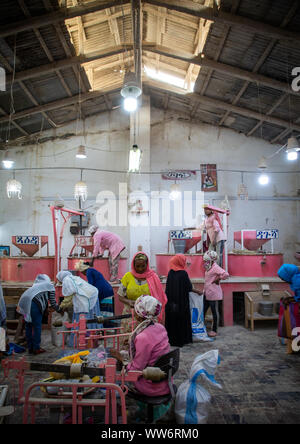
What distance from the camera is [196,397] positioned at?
247 cm

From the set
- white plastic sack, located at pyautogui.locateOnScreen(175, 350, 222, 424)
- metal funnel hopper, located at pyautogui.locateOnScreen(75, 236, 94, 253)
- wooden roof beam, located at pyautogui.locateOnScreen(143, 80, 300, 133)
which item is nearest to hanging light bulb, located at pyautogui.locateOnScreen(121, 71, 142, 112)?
metal funnel hopper, located at pyautogui.locateOnScreen(75, 236, 94, 253)

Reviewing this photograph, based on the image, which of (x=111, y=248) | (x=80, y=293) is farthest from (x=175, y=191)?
(x=80, y=293)

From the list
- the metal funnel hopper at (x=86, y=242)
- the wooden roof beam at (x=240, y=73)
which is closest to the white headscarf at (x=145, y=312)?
the metal funnel hopper at (x=86, y=242)

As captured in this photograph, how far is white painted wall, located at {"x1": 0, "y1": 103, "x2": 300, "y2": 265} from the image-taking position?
11.8 metres

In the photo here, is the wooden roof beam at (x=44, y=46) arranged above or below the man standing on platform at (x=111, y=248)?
above

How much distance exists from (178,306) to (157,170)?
8.30 meters

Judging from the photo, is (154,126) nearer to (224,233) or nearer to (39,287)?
(224,233)

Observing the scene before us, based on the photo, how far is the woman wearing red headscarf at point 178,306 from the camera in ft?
16.0

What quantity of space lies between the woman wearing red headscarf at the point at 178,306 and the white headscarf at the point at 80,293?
1344mm

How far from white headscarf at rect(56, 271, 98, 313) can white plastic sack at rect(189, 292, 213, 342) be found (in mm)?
2001

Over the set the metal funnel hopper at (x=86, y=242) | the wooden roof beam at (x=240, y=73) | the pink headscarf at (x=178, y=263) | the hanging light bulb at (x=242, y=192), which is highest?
the wooden roof beam at (x=240, y=73)

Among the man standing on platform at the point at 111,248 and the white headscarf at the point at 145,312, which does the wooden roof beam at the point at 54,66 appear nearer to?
the man standing on platform at the point at 111,248

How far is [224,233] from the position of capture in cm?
729
